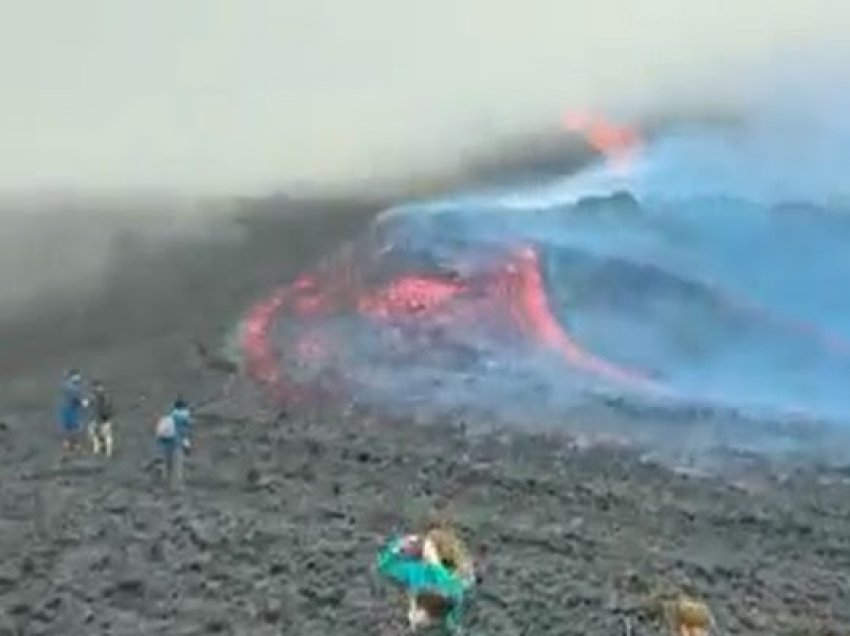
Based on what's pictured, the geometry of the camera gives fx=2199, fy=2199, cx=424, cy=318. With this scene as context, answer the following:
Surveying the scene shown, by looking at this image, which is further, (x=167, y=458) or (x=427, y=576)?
(x=167, y=458)

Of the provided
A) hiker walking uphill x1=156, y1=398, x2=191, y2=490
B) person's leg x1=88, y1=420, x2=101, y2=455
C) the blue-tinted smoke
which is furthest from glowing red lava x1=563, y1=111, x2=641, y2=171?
person's leg x1=88, y1=420, x2=101, y2=455

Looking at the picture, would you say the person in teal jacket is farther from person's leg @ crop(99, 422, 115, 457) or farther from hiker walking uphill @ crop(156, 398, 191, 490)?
person's leg @ crop(99, 422, 115, 457)

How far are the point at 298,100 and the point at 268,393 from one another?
1938 centimetres

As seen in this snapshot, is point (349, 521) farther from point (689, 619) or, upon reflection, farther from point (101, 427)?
point (689, 619)

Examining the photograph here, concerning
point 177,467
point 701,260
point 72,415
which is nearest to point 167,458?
point 177,467

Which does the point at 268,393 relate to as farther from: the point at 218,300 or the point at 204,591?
the point at 204,591

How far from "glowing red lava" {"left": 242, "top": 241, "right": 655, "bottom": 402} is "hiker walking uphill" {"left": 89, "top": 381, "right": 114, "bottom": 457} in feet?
8.60

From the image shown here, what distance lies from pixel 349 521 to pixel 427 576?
230 inches

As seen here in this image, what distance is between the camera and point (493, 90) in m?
48.3

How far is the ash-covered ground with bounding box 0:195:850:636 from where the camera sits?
24156 mm

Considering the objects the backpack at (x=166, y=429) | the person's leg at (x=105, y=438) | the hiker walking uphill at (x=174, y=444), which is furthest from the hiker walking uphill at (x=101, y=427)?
the backpack at (x=166, y=429)

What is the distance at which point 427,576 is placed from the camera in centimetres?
2084

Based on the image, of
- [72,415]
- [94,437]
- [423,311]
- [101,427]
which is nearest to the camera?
[101,427]

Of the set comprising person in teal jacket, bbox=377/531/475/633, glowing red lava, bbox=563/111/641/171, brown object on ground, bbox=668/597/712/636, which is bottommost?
brown object on ground, bbox=668/597/712/636
